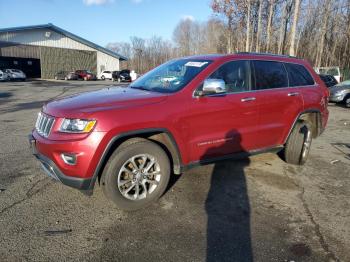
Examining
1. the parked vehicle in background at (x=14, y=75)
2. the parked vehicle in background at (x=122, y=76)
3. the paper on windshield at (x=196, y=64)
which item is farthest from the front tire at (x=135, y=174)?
the parked vehicle in background at (x=14, y=75)

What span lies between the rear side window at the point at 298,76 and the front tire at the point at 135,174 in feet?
9.11

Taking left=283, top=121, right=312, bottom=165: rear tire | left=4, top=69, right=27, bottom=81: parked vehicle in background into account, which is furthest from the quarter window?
left=4, top=69, right=27, bottom=81: parked vehicle in background

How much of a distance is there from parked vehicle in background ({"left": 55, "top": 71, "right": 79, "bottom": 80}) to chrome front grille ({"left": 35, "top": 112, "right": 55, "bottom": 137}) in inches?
1545

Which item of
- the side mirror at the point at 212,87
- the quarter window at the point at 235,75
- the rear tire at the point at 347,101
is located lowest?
the rear tire at the point at 347,101

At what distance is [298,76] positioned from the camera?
525cm

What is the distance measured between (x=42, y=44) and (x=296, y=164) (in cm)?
4168

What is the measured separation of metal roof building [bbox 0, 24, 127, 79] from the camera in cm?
3759

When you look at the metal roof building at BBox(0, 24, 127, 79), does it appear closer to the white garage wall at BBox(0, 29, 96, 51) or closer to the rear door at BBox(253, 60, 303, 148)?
the white garage wall at BBox(0, 29, 96, 51)

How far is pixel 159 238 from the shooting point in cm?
311

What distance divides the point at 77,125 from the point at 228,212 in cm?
203

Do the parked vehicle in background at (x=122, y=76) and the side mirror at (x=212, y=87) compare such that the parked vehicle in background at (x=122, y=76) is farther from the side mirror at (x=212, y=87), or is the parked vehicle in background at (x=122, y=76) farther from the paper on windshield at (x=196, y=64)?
the side mirror at (x=212, y=87)

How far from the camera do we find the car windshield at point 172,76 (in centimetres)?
397

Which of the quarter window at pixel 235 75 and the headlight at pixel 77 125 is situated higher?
the quarter window at pixel 235 75

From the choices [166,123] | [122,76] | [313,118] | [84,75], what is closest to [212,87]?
[166,123]
